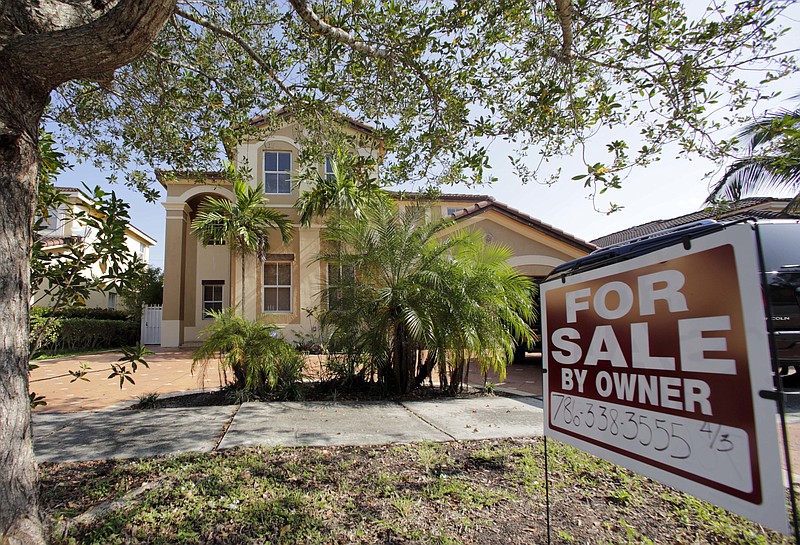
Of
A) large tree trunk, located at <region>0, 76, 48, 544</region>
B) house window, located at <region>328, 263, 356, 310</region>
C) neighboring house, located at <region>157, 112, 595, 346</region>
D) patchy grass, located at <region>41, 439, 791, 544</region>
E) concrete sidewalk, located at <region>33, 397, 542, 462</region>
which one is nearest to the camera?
large tree trunk, located at <region>0, 76, 48, 544</region>

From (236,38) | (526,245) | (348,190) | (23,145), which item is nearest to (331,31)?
(236,38)

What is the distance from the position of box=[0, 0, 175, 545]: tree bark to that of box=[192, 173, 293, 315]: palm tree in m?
10.5

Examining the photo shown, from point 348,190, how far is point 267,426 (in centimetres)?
327

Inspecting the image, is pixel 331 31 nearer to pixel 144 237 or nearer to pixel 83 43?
pixel 83 43

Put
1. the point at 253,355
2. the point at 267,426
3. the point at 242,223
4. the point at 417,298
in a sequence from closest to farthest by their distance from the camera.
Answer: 1. the point at 267,426
2. the point at 253,355
3. the point at 417,298
4. the point at 242,223

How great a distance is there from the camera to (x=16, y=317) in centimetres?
228

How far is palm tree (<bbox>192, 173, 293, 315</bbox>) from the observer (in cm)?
1312

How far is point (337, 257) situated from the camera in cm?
729

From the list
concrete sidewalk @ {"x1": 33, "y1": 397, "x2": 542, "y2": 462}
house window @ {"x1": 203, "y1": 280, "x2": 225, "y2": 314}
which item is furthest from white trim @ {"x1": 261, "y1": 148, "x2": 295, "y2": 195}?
concrete sidewalk @ {"x1": 33, "y1": 397, "x2": 542, "y2": 462}

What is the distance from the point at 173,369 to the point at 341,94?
8.51 metres

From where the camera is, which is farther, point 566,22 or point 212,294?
point 212,294

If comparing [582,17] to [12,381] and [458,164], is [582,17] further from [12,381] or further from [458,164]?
[12,381]

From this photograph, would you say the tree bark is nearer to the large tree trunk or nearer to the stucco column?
the large tree trunk

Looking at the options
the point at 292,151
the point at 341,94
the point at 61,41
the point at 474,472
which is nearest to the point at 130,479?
the point at 474,472
